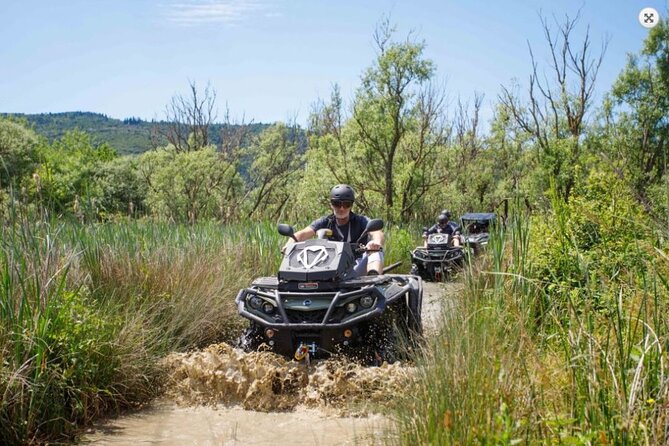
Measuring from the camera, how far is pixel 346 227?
23.6 feet

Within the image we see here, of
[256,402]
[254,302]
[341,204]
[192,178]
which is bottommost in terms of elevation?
[256,402]

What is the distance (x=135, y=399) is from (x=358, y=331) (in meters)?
1.83

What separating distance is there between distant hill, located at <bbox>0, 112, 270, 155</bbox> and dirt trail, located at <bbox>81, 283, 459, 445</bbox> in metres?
100

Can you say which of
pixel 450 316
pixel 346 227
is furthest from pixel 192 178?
pixel 450 316

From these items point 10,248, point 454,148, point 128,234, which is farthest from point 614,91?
point 10,248

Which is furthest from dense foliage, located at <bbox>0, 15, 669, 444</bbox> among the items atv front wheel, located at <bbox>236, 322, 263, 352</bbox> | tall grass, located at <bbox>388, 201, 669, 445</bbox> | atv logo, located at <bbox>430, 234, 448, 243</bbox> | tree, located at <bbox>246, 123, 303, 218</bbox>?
tree, located at <bbox>246, 123, 303, 218</bbox>

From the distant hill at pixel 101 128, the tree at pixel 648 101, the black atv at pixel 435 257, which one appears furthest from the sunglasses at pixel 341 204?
the distant hill at pixel 101 128

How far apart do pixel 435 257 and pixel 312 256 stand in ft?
27.6

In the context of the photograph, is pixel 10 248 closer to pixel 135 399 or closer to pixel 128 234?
pixel 135 399

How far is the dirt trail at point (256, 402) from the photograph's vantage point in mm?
4684

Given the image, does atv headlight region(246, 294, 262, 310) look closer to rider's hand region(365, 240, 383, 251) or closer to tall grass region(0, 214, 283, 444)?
tall grass region(0, 214, 283, 444)

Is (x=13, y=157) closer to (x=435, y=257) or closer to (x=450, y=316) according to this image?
(x=450, y=316)

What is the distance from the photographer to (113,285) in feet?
19.9

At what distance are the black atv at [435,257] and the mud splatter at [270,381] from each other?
337 inches
